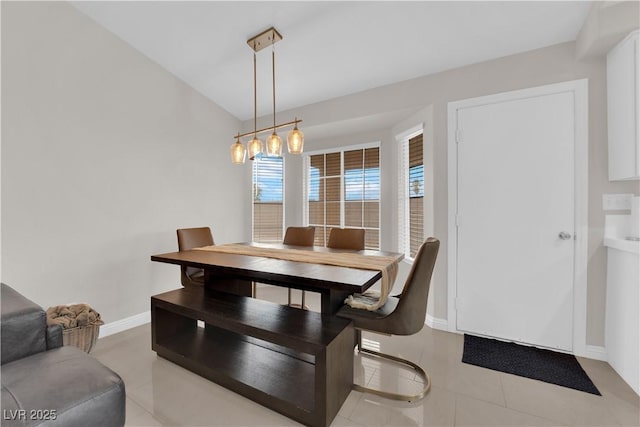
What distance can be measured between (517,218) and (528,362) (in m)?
1.20

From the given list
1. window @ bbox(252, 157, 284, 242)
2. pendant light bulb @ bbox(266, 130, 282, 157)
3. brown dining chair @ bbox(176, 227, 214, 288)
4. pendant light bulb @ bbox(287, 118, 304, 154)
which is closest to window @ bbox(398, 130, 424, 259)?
pendant light bulb @ bbox(287, 118, 304, 154)

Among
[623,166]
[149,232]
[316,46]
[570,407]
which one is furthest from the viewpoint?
[149,232]

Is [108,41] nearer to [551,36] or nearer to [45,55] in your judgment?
[45,55]

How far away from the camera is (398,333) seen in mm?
1735

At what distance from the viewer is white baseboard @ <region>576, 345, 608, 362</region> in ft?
7.19

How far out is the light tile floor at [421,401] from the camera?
1.58 m

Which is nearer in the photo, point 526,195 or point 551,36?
point 551,36

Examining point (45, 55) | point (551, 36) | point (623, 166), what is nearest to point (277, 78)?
point (45, 55)

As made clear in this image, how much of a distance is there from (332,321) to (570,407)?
62.1 inches

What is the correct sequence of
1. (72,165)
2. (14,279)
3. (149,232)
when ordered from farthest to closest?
(149,232)
(72,165)
(14,279)

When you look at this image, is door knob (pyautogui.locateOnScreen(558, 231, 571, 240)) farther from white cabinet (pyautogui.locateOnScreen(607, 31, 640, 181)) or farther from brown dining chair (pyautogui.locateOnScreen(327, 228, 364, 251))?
brown dining chair (pyautogui.locateOnScreen(327, 228, 364, 251))

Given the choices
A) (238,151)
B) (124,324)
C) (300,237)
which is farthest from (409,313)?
(124,324)

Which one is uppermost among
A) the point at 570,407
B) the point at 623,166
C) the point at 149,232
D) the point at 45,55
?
the point at 45,55

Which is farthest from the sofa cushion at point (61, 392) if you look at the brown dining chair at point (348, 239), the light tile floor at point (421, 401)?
the brown dining chair at point (348, 239)
